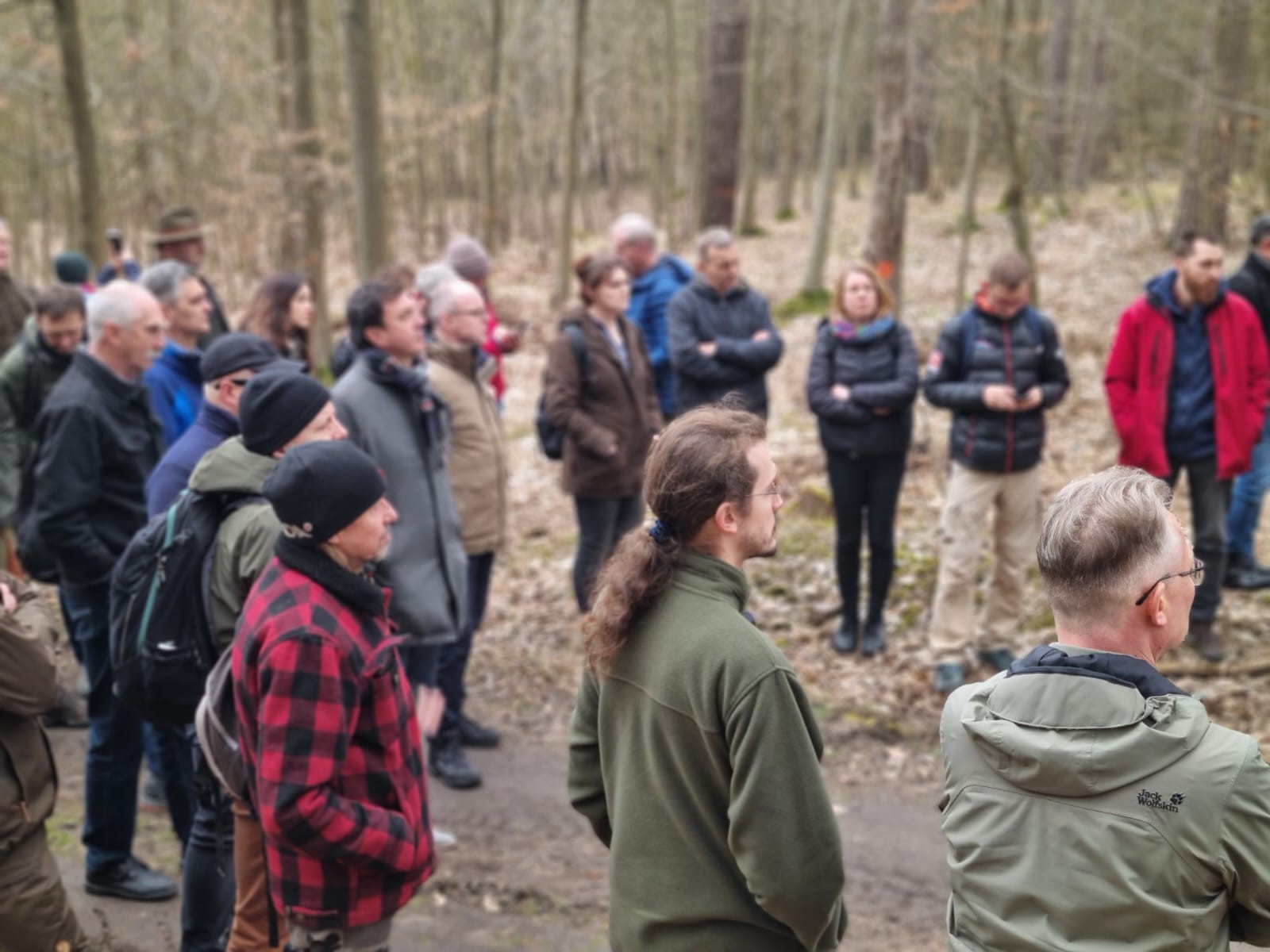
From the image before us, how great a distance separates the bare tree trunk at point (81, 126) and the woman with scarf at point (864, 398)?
6.84 m

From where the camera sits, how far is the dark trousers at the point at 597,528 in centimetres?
680

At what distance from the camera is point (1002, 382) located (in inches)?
243

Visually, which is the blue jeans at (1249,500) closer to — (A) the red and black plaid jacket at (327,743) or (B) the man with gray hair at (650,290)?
(B) the man with gray hair at (650,290)

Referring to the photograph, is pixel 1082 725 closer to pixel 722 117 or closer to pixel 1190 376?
pixel 1190 376

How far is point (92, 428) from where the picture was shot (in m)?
4.64

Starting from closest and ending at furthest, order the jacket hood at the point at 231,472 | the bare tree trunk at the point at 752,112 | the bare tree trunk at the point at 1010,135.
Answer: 1. the jacket hood at the point at 231,472
2. the bare tree trunk at the point at 1010,135
3. the bare tree trunk at the point at 752,112

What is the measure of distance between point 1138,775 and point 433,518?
356cm

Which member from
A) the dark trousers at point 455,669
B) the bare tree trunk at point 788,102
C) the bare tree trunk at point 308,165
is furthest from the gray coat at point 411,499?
the bare tree trunk at point 788,102

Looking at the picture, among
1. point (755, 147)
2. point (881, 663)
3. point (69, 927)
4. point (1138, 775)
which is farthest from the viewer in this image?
point (755, 147)

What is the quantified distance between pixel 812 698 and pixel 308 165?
9.20 meters

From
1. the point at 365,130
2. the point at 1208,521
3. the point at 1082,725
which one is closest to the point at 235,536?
the point at 1082,725

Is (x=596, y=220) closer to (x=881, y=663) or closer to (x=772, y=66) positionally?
(x=772, y=66)

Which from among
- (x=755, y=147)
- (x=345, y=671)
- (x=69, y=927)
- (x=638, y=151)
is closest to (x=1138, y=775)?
(x=345, y=671)

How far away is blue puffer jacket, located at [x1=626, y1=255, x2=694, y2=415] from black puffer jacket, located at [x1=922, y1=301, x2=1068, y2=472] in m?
1.99
